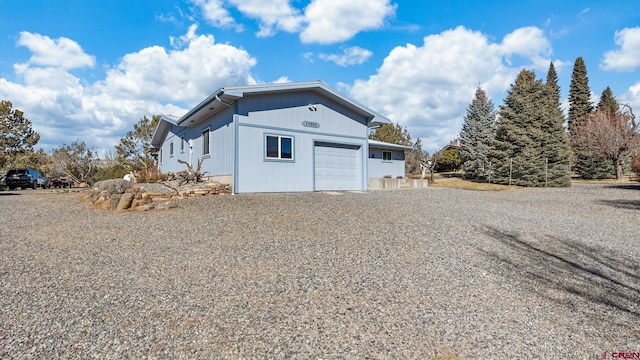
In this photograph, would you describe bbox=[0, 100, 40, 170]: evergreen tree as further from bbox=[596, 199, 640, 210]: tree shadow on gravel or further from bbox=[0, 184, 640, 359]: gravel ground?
bbox=[596, 199, 640, 210]: tree shadow on gravel

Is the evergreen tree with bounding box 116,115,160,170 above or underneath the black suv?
above

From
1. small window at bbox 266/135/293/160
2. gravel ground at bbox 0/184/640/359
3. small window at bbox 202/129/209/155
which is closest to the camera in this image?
gravel ground at bbox 0/184/640/359

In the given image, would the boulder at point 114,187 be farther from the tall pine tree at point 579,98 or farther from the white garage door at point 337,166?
the tall pine tree at point 579,98

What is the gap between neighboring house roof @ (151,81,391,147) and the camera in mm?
11305

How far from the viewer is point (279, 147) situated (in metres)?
12.8

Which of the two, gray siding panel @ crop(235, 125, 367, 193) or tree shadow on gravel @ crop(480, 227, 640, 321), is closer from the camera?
tree shadow on gravel @ crop(480, 227, 640, 321)

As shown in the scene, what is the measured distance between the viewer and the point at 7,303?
3.01 meters

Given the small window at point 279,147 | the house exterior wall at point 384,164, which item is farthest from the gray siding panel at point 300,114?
the house exterior wall at point 384,164

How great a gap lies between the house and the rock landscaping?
1049 mm

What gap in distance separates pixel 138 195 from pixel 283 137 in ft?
19.4

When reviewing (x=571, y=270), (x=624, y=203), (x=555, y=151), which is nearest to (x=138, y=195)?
(x=571, y=270)

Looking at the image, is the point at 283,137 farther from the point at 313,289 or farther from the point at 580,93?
the point at 580,93

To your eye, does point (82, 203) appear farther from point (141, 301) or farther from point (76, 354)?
point (76, 354)

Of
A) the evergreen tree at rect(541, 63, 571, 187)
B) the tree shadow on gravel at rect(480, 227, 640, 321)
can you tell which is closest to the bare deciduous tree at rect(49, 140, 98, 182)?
the tree shadow on gravel at rect(480, 227, 640, 321)
